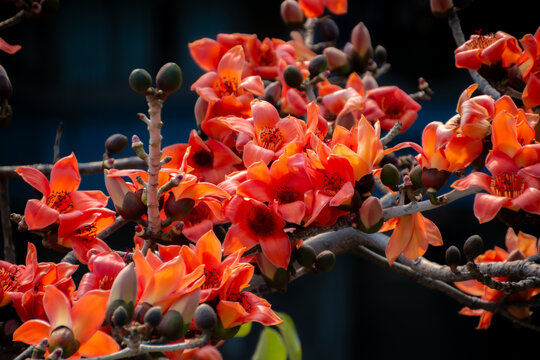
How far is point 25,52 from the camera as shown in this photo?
6.77ft

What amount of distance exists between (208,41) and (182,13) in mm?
1483

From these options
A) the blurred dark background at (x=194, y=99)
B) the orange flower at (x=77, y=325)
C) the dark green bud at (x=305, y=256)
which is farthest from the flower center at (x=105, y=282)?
the blurred dark background at (x=194, y=99)

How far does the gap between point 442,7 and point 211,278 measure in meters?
0.42

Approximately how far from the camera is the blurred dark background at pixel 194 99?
199cm

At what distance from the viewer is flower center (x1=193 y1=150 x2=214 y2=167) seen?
0.60 m

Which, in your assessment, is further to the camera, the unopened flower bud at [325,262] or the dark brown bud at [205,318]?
the unopened flower bud at [325,262]

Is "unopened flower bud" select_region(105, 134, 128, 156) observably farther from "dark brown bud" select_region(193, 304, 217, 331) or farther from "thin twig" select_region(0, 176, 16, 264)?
"dark brown bud" select_region(193, 304, 217, 331)

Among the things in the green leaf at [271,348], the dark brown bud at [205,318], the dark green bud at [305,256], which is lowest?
the green leaf at [271,348]

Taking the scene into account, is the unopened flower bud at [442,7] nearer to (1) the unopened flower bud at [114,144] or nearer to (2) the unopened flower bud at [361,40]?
(2) the unopened flower bud at [361,40]

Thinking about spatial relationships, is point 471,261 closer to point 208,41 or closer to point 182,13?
point 208,41

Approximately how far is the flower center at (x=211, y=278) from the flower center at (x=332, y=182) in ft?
0.32

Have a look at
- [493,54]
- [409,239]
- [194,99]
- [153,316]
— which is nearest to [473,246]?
[409,239]

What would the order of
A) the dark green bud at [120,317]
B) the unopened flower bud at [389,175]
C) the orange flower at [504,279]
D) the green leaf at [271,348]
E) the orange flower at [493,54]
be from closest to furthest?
the dark green bud at [120,317]
the unopened flower bud at [389,175]
the orange flower at [493,54]
the orange flower at [504,279]
the green leaf at [271,348]

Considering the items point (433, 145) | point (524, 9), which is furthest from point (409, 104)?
point (524, 9)
